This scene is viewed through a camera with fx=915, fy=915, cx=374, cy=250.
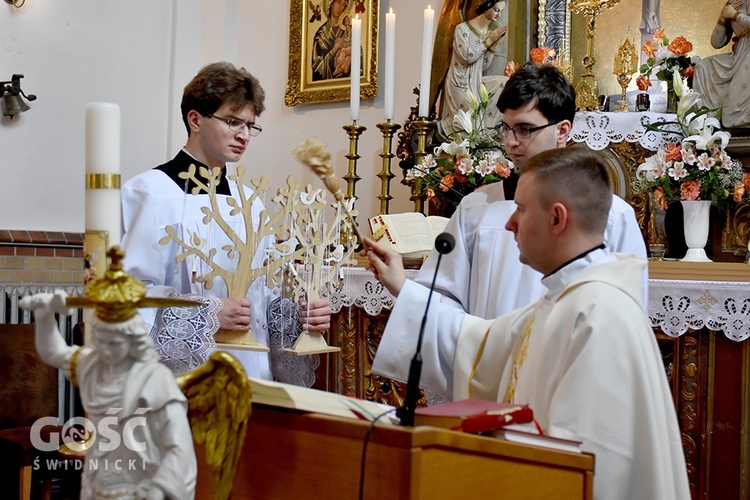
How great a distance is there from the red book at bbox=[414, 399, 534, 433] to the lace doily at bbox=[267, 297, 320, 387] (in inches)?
43.0

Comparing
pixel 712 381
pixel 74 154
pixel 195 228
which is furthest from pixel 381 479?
pixel 74 154

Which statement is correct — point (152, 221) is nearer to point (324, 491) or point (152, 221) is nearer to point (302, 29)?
point (324, 491)

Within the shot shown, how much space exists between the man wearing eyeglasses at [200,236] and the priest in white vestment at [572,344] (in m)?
0.41

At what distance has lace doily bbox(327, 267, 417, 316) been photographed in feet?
14.0

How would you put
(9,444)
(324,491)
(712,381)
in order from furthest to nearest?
(9,444)
(712,381)
(324,491)

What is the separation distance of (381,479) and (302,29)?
5980mm

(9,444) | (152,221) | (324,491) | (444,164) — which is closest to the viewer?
(324,491)

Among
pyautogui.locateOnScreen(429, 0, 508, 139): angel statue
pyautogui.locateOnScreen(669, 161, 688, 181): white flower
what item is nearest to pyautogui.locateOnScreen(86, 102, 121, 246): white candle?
pyautogui.locateOnScreen(669, 161, 688, 181): white flower

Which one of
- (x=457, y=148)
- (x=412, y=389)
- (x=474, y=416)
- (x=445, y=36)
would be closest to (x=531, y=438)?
(x=474, y=416)

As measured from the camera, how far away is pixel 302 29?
7121 millimetres

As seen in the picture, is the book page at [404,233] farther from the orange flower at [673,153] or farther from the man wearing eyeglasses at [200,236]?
the orange flower at [673,153]

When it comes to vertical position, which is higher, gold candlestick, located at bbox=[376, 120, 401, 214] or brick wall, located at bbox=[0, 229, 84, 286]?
gold candlestick, located at bbox=[376, 120, 401, 214]

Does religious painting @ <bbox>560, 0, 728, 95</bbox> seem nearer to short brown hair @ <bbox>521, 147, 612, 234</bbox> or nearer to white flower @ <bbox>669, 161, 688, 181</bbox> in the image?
white flower @ <bbox>669, 161, 688, 181</bbox>

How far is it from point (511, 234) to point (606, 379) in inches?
46.7
